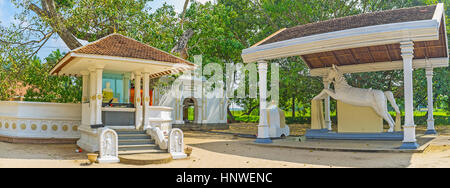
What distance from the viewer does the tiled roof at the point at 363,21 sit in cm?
1047

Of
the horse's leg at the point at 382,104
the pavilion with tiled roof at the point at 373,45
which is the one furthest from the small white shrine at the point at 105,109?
the horse's leg at the point at 382,104

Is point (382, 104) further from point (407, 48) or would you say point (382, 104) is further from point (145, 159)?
point (145, 159)

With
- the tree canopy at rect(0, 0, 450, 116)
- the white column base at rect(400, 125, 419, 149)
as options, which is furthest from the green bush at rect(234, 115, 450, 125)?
the white column base at rect(400, 125, 419, 149)

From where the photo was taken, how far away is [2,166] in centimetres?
734

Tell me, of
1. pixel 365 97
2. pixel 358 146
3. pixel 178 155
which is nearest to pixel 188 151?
pixel 178 155

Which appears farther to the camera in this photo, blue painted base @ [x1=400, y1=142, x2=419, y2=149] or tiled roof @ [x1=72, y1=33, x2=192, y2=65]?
tiled roof @ [x1=72, y1=33, x2=192, y2=65]

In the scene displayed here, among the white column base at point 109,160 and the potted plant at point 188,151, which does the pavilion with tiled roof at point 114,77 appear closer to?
the white column base at point 109,160

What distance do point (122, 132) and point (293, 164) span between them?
16.7ft

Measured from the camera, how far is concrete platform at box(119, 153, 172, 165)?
827 centimetres

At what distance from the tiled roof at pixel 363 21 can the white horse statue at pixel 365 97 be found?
2.04 m

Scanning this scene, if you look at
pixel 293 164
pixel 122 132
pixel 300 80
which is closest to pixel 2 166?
pixel 122 132

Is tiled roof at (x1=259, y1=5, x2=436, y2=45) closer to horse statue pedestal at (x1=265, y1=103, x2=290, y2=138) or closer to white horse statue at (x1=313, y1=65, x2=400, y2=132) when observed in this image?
white horse statue at (x1=313, y1=65, x2=400, y2=132)

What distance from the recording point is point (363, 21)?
37.9ft
